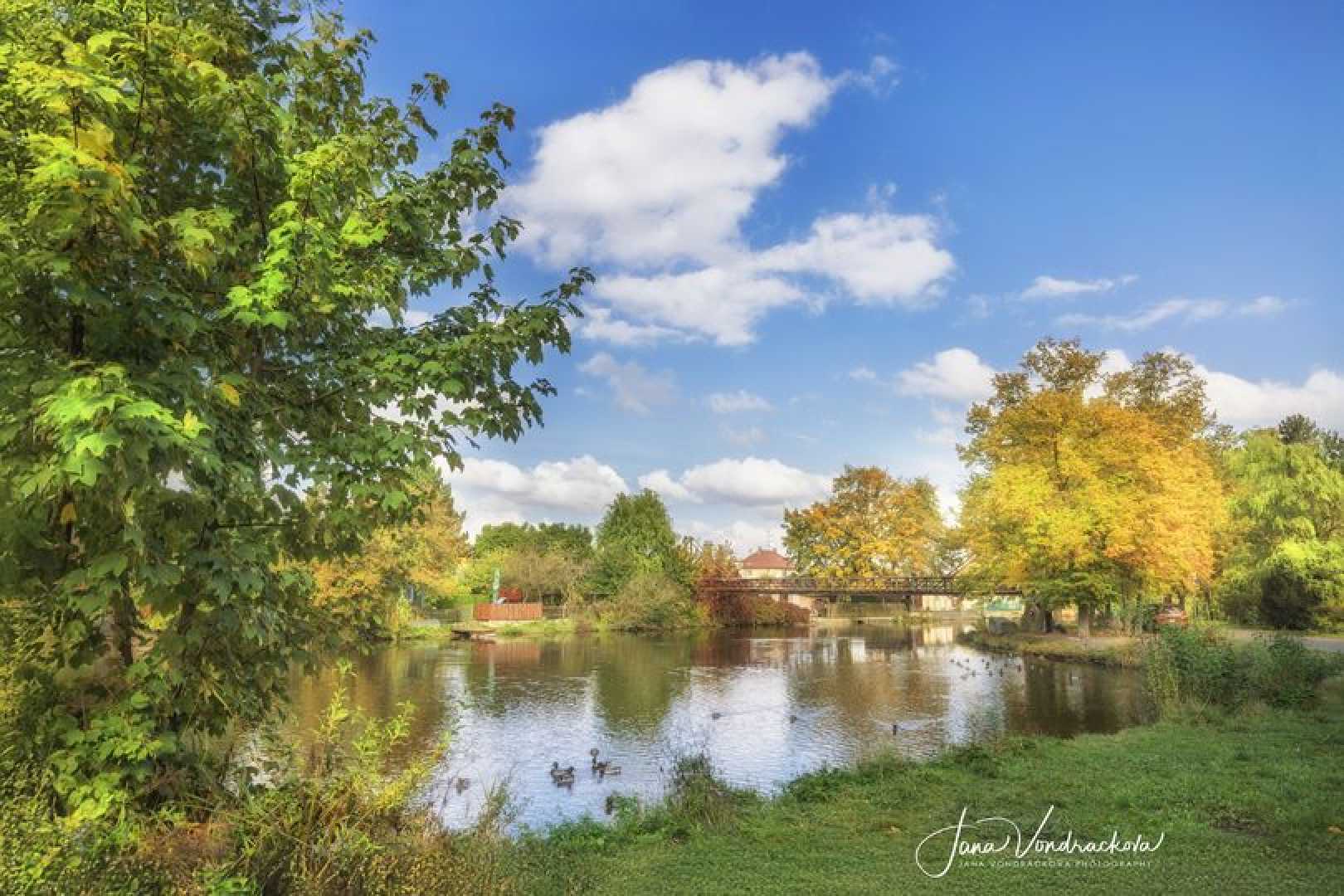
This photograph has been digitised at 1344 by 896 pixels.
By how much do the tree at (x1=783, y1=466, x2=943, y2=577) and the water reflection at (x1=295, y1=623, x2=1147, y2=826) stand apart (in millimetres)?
30135

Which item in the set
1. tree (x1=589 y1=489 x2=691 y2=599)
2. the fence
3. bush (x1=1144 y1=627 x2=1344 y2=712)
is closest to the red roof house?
tree (x1=589 y1=489 x2=691 y2=599)

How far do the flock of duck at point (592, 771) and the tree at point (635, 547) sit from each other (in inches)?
1477

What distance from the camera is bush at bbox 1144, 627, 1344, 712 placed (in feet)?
51.5

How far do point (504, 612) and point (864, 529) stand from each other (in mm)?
33015

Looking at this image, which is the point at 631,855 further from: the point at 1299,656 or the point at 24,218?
the point at 1299,656

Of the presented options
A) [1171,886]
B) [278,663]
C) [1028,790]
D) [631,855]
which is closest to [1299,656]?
[1028,790]

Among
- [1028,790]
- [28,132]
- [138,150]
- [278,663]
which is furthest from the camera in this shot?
[1028,790]

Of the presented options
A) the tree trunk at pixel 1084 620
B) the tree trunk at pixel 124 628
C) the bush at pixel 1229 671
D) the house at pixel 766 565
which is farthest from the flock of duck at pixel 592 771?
the house at pixel 766 565

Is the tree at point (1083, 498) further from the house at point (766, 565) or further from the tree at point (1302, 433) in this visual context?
the house at point (766, 565)

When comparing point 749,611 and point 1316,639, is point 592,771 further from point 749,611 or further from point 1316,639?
point 749,611

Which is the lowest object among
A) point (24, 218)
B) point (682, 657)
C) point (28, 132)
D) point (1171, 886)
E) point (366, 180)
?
point (682, 657)

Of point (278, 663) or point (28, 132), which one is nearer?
point (28, 132)

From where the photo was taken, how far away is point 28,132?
421 centimetres

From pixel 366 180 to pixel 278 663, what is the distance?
353 centimetres
